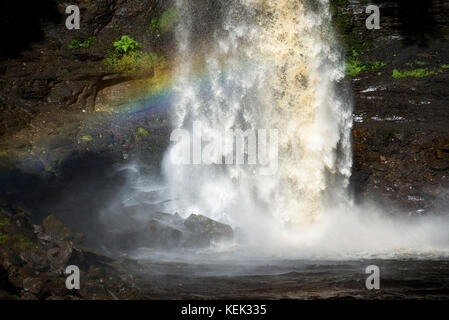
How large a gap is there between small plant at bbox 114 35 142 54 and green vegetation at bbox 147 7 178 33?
3.12 feet

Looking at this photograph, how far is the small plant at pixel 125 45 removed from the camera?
15.2m

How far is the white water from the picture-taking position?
42.4ft

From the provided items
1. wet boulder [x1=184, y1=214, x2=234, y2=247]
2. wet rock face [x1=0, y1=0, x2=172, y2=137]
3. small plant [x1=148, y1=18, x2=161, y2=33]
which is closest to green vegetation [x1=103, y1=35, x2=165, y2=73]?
wet rock face [x1=0, y1=0, x2=172, y2=137]

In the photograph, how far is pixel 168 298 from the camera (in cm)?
713

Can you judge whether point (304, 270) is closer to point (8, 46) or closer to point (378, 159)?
point (378, 159)

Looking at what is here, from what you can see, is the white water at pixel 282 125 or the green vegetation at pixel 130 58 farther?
the green vegetation at pixel 130 58

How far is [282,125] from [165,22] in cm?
585

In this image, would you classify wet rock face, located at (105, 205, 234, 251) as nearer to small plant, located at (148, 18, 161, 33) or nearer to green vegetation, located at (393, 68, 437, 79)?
small plant, located at (148, 18, 161, 33)

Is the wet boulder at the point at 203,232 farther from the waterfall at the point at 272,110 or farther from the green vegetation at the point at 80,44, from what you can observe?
the green vegetation at the point at 80,44

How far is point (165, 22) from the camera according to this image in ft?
52.1

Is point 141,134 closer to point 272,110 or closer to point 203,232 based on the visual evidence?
point 272,110
